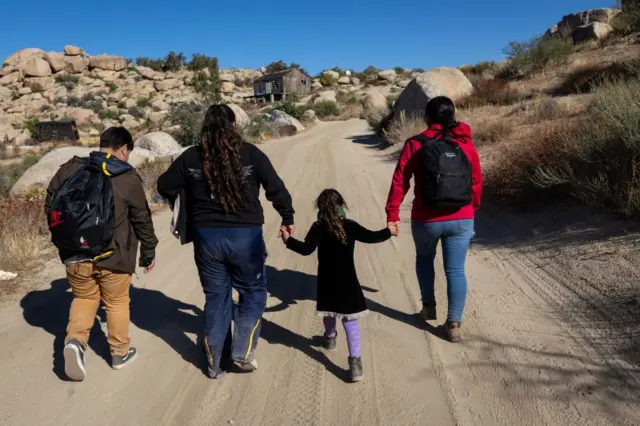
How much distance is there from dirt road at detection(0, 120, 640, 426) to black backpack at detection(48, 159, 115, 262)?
1057 millimetres

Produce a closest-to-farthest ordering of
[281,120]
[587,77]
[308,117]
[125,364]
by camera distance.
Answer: [125,364], [587,77], [281,120], [308,117]

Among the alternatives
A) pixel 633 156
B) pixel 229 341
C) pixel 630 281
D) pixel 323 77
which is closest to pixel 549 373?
pixel 630 281

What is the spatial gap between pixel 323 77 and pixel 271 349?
60.7 meters

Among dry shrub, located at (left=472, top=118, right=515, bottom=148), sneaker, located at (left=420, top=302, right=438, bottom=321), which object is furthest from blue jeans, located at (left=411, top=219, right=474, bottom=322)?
dry shrub, located at (left=472, top=118, right=515, bottom=148)

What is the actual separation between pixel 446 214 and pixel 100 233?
2488mm

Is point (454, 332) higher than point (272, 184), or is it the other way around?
point (272, 184)

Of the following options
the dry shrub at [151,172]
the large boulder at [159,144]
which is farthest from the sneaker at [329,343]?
the large boulder at [159,144]

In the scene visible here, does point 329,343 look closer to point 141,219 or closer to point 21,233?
point 141,219

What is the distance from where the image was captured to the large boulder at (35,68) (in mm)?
55781

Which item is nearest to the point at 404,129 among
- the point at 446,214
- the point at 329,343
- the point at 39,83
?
the point at 446,214

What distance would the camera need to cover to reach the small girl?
3.22 metres

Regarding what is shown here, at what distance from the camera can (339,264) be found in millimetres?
3268

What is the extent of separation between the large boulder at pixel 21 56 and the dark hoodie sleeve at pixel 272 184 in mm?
68370

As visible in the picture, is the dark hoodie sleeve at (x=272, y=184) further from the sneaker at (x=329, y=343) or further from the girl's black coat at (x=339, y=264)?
the sneaker at (x=329, y=343)
